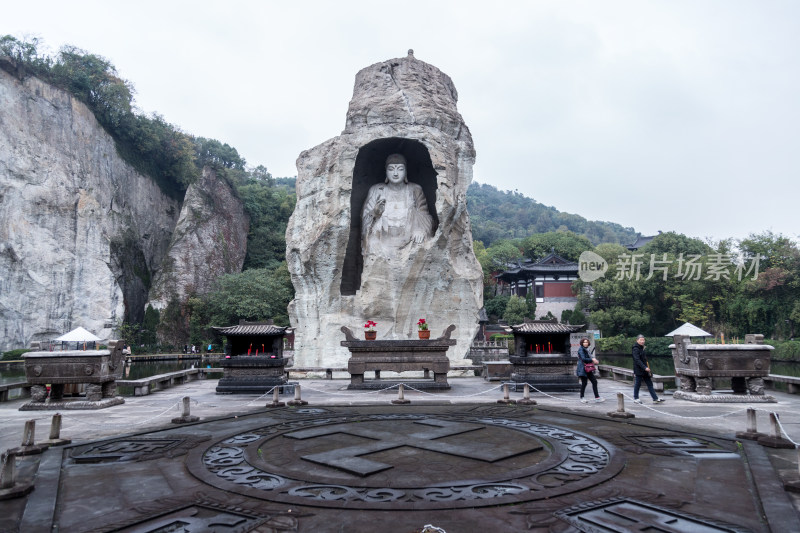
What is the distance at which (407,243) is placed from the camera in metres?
17.6

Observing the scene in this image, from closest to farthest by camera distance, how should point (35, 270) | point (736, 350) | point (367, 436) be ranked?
1. point (367, 436)
2. point (736, 350)
3. point (35, 270)

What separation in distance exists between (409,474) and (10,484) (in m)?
3.49

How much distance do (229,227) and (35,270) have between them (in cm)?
1449

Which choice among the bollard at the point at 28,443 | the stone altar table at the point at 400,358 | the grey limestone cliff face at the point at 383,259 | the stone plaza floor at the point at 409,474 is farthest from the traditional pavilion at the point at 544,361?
the bollard at the point at 28,443

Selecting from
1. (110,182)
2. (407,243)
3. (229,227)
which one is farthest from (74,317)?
(407,243)

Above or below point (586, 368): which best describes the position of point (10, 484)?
below

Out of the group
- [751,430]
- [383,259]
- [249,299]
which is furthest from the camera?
[249,299]

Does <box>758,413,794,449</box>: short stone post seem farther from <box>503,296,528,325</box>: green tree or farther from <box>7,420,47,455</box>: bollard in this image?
<box>503,296,528,325</box>: green tree

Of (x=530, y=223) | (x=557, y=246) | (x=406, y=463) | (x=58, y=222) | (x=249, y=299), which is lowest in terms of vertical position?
(x=406, y=463)

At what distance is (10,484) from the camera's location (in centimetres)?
423

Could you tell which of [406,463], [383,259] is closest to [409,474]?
[406,463]

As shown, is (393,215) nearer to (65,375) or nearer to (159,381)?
(159,381)

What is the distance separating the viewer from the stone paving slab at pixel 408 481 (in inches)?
141

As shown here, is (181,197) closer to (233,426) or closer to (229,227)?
(229,227)
